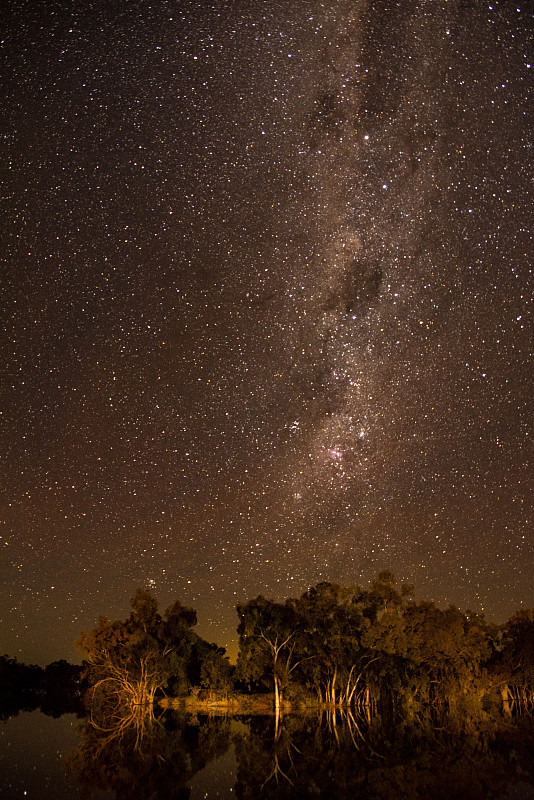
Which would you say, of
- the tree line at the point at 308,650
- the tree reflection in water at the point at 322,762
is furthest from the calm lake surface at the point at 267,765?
the tree line at the point at 308,650

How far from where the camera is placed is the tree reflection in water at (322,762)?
12602mm

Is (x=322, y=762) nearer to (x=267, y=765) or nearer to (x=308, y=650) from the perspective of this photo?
(x=267, y=765)

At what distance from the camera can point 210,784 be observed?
529 inches

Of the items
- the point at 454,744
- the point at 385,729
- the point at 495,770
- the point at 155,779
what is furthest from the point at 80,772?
the point at 385,729

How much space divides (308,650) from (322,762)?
22.4 m

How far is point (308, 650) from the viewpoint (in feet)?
125

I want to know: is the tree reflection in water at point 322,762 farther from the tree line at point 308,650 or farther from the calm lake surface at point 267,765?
the tree line at point 308,650

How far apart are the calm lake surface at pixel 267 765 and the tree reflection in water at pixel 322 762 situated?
0.08ft

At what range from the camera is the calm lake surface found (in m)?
12.4

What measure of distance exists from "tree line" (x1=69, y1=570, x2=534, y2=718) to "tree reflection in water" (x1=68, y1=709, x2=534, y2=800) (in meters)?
9.09

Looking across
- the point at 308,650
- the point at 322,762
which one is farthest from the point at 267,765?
the point at 308,650

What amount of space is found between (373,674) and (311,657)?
6.20 meters

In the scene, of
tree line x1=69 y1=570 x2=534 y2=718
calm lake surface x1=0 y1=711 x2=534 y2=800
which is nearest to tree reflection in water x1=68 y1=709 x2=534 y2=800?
calm lake surface x1=0 y1=711 x2=534 y2=800

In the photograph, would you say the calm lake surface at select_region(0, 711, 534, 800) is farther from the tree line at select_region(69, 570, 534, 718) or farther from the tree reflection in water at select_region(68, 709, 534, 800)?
the tree line at select_region(69, 570, 534, 718)
